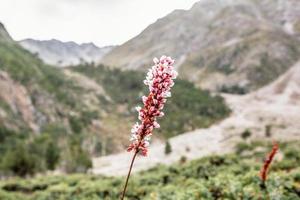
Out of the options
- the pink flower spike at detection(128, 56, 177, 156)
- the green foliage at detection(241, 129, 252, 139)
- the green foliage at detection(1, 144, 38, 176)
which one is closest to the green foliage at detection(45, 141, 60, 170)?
the green foliage at detection(1, 144, 38, 176)

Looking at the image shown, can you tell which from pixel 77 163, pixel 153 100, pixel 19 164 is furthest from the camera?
pixel 77 163

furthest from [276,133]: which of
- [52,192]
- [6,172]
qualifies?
[52,192]

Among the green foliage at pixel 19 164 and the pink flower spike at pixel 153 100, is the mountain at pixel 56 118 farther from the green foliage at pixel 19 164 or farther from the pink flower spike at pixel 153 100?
the pink flower spike at pixel 153 100

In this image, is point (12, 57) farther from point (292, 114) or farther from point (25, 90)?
point (292, 114)

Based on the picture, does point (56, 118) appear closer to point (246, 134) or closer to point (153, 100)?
point (246, 134)

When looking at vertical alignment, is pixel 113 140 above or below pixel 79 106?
below

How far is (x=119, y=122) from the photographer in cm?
19100

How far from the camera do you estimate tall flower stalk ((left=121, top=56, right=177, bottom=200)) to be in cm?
598

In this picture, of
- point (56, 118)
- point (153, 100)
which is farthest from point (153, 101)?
point (56, 118)

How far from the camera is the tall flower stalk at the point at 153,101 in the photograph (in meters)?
5.98

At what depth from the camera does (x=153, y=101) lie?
5.97 meters

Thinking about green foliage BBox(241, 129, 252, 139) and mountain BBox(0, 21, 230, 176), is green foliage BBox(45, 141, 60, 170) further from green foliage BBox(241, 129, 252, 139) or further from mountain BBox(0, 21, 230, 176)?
green foliage BBox(241, 129, 252, 139)

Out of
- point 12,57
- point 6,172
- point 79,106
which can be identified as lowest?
point 6,172

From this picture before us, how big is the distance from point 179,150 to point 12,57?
11161 centimetres
